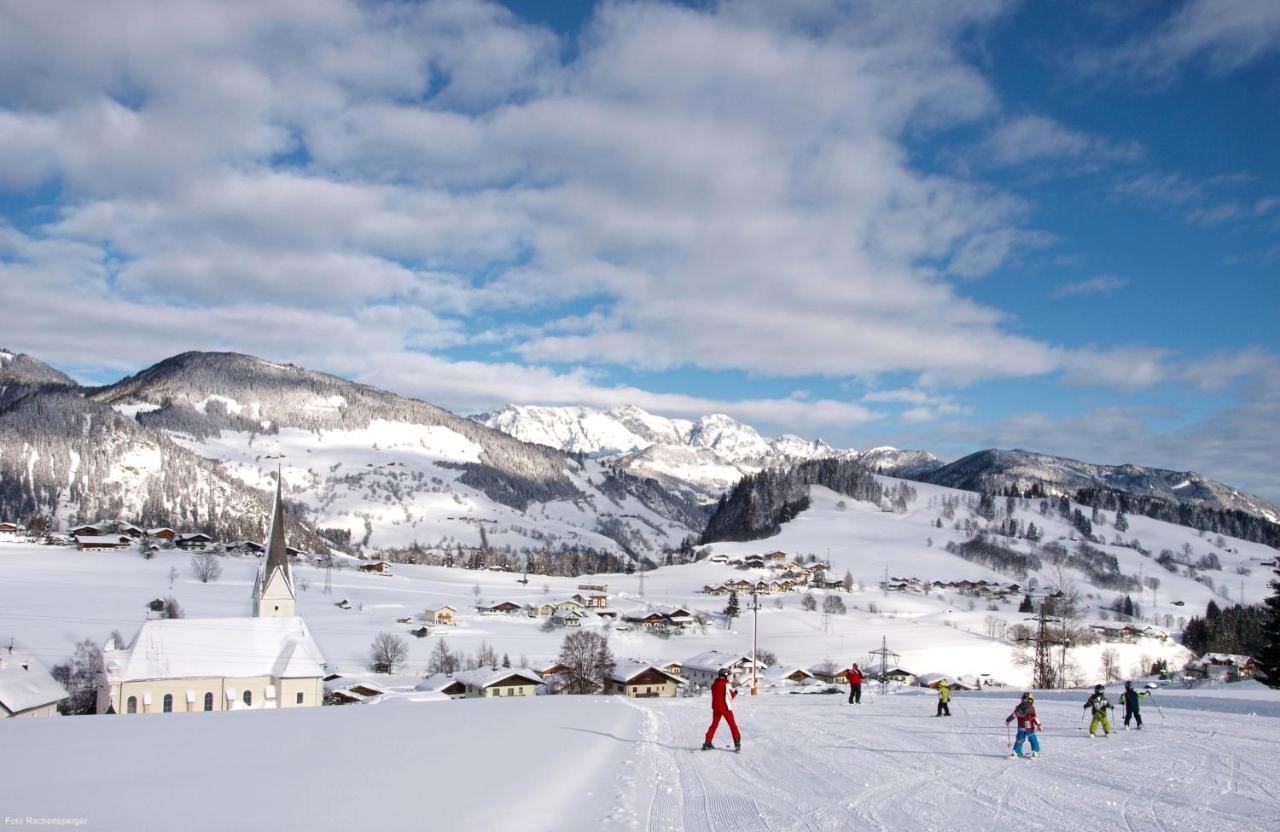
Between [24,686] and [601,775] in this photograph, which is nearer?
[601,775]

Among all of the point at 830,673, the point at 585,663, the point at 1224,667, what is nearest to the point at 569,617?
the point at 830,673

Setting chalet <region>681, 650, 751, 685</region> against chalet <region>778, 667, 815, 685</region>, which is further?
chalet <region>778, 667, 815, 685</region>

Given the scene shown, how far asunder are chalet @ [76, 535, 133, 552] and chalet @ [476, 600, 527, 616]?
5336cm

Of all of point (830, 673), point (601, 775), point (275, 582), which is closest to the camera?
point (601, 775)

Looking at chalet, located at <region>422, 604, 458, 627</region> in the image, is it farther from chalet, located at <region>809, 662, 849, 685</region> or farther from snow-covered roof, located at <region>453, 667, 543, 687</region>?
snow-covered roof, located at <region>453, 667, 543, 687</region>

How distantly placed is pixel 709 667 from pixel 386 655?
2694 centimetres

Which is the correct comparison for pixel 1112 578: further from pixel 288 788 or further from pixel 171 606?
pixel 288 788

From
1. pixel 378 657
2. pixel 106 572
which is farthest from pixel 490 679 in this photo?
pixel 106 572

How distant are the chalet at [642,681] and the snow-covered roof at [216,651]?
760 inches

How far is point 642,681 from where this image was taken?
54.3 m

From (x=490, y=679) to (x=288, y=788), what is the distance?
42108 millimetres

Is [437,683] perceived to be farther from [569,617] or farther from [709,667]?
[569,617]

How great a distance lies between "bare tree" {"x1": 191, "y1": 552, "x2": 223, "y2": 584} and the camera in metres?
101

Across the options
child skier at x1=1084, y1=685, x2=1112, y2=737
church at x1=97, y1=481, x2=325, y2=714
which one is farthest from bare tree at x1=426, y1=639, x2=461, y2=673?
child skier at x1=1084, y1=685, x2=1112, y2=737
